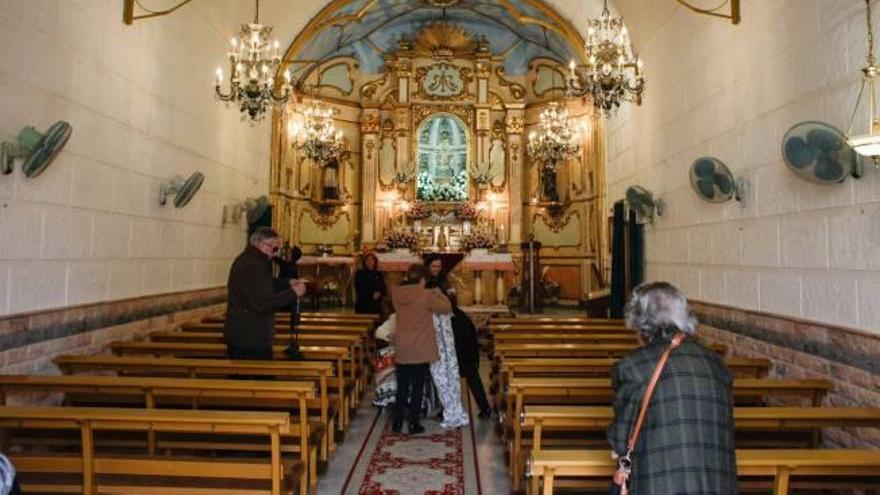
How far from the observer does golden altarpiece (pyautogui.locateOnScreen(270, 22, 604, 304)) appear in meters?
14.8

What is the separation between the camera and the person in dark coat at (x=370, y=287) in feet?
26.1

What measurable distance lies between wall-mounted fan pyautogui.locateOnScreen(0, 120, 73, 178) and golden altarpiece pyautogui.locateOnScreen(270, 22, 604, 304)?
9.86 metres

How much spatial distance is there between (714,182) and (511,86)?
10177 mm

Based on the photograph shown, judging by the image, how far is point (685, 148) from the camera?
7.22 metres

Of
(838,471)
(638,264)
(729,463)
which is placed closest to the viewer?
(729,463)

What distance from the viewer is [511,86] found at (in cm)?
1549

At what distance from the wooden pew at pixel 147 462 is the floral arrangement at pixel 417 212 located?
39.8 ft

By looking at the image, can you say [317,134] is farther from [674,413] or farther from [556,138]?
[674,413]

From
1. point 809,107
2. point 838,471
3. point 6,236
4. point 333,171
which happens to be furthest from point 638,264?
point 333,171

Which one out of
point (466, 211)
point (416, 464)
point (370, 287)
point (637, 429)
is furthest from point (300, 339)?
point (466, 211)

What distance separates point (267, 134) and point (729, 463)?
10379 millimetres

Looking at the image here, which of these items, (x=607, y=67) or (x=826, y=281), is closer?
(x=826, y=281)

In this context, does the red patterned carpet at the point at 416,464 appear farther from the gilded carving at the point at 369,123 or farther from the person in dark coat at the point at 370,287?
the gilded carving at the point at 369,123

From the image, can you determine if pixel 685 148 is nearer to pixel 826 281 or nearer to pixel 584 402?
pixel 826 281
